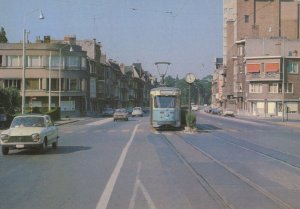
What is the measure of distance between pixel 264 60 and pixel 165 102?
209 ft

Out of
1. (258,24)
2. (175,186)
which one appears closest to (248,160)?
(175,186)

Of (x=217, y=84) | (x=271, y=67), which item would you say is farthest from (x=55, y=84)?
(x=217, y=84)

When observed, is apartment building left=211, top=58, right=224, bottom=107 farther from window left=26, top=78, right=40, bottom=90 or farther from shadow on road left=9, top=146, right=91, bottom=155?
shadow on road left=9, top=146, right=91, bottom=155

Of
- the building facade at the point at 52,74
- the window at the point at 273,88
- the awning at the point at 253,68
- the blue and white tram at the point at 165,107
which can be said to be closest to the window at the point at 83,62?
the building facade at the point at 52,74

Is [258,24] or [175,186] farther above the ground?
[258,24]

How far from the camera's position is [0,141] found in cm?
2092

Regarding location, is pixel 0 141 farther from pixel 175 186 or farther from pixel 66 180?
pixel 175 186

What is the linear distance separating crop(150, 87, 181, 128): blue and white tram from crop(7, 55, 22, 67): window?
150 ft

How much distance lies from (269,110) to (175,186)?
87752mm

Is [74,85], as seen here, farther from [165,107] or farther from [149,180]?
[149,180]

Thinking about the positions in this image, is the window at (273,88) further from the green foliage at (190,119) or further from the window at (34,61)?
the green foliage at (190,119)

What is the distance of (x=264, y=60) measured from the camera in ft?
324

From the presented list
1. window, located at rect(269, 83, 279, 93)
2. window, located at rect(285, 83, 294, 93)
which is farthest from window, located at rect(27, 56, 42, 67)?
window, located at rect(285, 83, 294, 93)

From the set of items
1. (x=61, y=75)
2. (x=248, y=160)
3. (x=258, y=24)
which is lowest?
(x=248, y=160)
